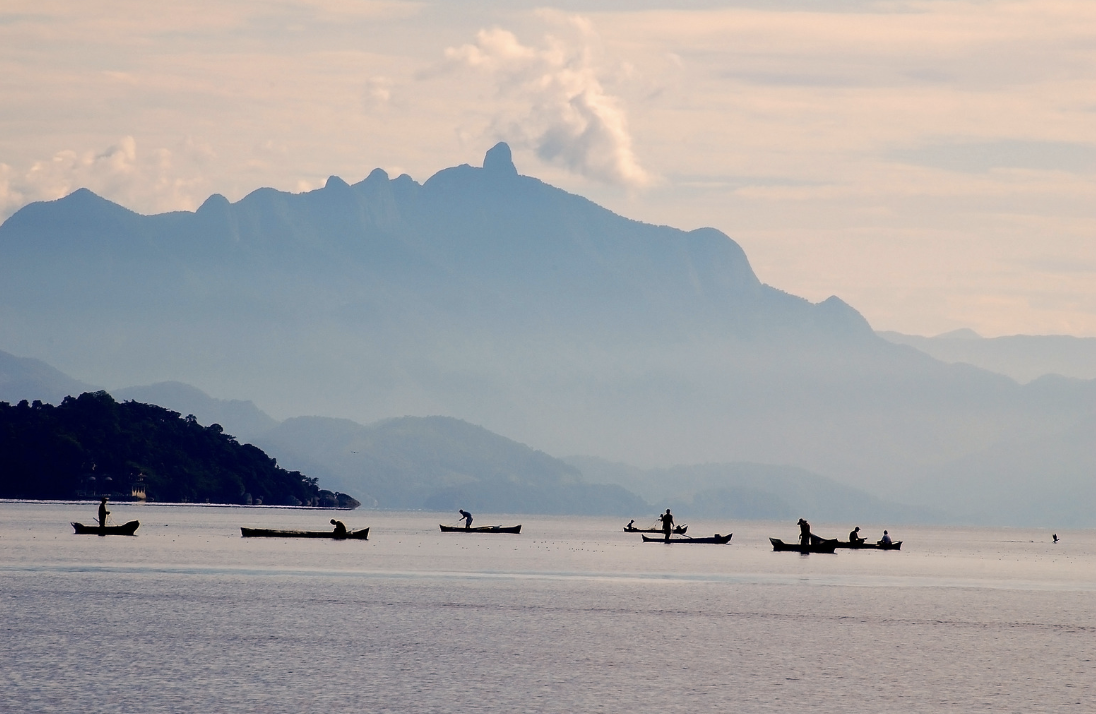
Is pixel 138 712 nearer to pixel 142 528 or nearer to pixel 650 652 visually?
pixel 650 652

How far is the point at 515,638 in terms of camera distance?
7025 cm

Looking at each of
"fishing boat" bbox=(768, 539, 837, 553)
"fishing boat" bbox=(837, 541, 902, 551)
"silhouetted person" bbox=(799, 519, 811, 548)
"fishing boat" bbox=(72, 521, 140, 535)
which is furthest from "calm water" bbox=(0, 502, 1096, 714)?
"fishing boat" bbox=(837, 541, 902, 551)

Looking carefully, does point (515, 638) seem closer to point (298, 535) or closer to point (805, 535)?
point (805, 535)

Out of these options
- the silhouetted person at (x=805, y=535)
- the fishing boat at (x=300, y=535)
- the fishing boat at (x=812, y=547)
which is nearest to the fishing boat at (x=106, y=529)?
the fishing boat at (x=300, y=535)

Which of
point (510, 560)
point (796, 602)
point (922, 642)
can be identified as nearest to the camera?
point (922, 642)

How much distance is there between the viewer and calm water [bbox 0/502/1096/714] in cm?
5341

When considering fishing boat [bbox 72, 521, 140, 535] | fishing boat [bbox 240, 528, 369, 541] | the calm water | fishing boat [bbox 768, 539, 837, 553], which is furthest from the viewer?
fishing boat [bbox 768, 539, 837, 553]

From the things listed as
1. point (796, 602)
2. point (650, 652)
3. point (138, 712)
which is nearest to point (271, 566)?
point (796, 602)

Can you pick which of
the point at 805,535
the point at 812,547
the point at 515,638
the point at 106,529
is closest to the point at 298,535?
the point at 106,529

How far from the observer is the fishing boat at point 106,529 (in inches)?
5792

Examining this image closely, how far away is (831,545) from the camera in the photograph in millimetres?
160625

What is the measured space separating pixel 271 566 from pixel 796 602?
4018 cm

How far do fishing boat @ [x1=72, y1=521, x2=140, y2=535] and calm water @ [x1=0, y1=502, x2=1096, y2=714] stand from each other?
19.1 m

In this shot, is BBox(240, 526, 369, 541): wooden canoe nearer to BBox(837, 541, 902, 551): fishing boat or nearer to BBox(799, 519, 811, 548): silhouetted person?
BBox(799, 519, 811, 548): silhouetted person
